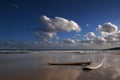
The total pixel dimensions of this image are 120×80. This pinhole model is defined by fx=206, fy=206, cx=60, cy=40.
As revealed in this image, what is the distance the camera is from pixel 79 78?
9.96 meters

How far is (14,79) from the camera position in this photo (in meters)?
9.62

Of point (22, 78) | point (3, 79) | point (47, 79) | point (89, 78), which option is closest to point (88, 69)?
point (89, 78)

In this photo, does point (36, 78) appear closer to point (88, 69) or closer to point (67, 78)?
point (67, 78)

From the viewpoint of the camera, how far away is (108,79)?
957 cm

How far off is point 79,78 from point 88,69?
10.6 ft

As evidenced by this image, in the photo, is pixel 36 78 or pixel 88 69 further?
pixel 88 69

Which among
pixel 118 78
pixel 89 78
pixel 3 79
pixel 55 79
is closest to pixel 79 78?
pixel 89 78

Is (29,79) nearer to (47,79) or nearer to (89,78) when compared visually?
(47,79)

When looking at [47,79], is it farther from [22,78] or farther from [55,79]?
[22,78]

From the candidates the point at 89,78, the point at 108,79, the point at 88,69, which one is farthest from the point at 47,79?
the point at 88,69

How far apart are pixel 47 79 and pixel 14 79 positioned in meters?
1.54

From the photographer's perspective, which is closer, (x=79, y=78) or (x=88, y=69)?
(x=79, y=78)

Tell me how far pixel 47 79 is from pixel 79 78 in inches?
60.8

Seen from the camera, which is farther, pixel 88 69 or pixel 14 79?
pixel 88 69
